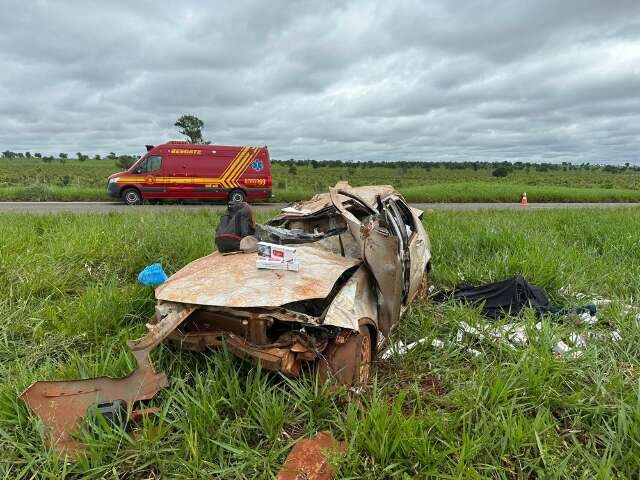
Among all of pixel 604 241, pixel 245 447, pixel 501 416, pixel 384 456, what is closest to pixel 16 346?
pixel 245 447

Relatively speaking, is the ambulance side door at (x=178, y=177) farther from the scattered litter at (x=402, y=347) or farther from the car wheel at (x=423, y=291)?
the scattered litter at (x=402, y=347)

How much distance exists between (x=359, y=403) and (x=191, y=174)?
564 inches

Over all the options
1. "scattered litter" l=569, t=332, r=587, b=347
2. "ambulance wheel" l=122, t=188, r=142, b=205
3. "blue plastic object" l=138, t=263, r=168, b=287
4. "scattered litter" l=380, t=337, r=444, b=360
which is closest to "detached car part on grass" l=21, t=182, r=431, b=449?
"scattered litter" l=380, t=337, r=444, b=360

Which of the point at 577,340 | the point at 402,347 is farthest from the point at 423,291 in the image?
the point at 577,340

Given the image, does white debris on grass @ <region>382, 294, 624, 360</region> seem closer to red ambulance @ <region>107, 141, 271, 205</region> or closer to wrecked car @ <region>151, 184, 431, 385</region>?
wrecked car @ <region>151, 184, 431, 385</region>

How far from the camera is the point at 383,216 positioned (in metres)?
3.67

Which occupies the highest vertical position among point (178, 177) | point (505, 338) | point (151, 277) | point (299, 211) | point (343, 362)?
point (178, 177)

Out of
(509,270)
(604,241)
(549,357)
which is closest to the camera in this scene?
(549,357)

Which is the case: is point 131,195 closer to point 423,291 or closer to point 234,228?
point 234,228

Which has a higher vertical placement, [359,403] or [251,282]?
[251,282]

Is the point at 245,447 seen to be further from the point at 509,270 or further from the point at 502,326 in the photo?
the point at 509,270

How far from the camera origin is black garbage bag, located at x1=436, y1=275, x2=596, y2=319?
406 centimetres

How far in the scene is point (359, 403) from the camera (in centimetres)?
244

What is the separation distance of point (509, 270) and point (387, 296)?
2.88m
